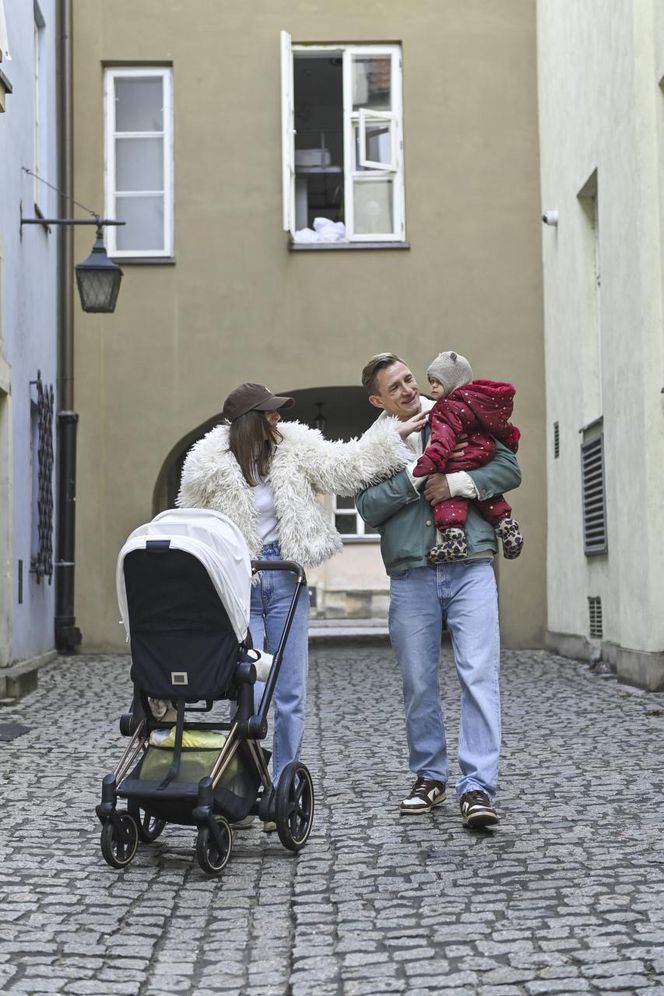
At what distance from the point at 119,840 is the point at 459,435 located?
1887 mm

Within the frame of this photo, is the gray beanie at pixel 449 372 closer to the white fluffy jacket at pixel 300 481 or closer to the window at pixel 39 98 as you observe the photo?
the white fluffy jacket at pixel 300 481

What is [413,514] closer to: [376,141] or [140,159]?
[376,141]

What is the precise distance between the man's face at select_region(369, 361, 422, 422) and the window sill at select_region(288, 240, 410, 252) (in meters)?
10.3

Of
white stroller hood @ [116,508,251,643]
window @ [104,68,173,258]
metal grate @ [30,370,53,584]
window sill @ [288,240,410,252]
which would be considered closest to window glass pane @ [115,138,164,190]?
window @ [104,68,173,258]

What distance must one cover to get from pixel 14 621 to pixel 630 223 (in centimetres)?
566

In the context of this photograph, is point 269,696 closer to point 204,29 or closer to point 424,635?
point 424,635

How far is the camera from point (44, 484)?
47.2ft

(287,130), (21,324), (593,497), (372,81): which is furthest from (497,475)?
(372,81)

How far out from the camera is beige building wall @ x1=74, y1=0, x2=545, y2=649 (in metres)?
16.0

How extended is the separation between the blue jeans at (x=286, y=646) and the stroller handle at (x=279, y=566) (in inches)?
3.7

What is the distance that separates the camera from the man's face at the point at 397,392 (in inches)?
229

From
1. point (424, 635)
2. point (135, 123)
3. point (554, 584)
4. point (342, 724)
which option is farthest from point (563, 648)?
point (424, 635)

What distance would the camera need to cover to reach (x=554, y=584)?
50.6 feet

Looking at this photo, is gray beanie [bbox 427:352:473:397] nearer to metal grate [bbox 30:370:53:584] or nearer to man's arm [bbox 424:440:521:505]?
man's arm [bbox 424:440:521:505]
